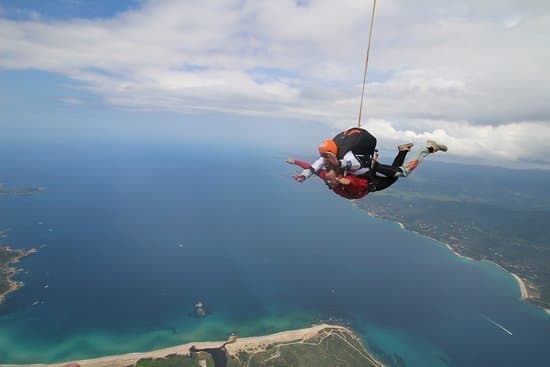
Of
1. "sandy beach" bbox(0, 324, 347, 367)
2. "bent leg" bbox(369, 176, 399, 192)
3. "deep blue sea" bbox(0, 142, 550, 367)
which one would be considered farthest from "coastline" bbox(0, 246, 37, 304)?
"bent leg" bbox(369, 176, 399, 192)

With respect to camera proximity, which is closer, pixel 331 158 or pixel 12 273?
pixel 331 158

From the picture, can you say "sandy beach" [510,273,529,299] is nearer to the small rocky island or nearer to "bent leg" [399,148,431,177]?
the small rocky island

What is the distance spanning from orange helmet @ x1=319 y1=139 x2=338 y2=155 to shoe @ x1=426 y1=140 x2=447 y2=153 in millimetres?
1868

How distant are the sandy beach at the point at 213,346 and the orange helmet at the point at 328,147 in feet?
96.8

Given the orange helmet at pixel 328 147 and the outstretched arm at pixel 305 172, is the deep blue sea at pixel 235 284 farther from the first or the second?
the orange helmet at pixel 328 147

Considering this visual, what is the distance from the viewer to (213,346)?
2952 centimetres

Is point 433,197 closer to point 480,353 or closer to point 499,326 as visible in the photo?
point 499,326

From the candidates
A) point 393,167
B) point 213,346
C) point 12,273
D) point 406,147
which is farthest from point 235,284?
point 406,147

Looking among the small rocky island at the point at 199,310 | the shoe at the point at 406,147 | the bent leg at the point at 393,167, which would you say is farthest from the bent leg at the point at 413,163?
the small rocky island at the point at 199,310

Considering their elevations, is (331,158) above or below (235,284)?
above

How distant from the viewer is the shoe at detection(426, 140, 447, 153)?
5.12 metres

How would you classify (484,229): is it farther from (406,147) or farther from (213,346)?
(406,147)

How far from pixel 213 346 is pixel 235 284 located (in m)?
13.7

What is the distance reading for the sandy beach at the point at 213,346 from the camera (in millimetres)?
26625
